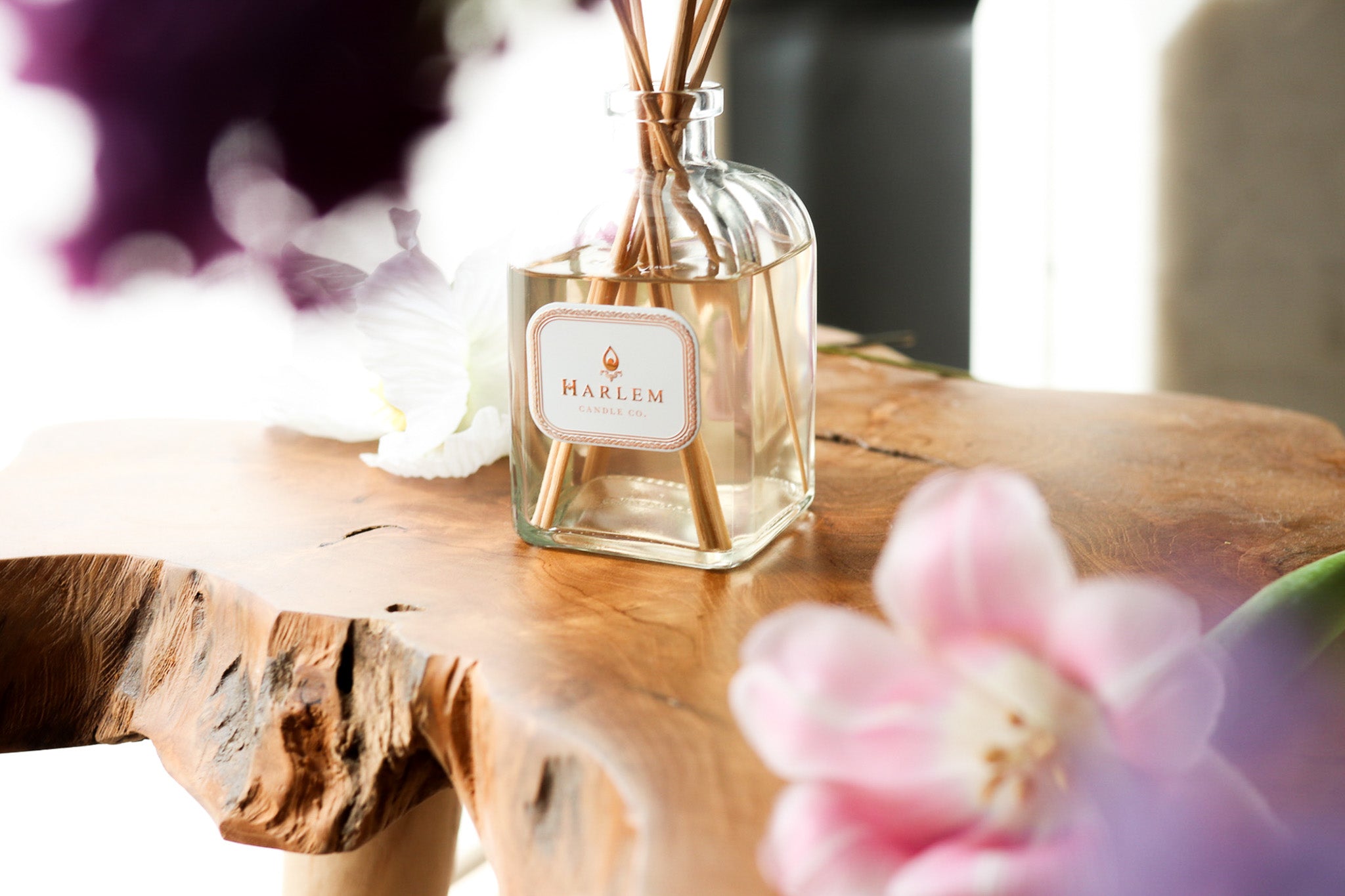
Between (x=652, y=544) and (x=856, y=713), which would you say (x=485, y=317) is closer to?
(x=652, y=544)

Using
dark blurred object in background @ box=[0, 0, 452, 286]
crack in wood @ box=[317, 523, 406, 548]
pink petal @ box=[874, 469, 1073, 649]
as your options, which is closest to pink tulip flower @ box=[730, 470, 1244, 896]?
pink petal @ box=[874, 469, 1073, 649]

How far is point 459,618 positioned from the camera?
495mm

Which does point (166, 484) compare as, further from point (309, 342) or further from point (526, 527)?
point (526, 527)

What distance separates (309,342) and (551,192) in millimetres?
225

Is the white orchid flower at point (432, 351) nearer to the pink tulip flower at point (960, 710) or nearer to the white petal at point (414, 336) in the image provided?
the white petal at point (414, 336)

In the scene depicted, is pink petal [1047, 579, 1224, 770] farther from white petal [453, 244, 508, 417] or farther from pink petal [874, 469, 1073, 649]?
white petal [453, 244, 508, 417]

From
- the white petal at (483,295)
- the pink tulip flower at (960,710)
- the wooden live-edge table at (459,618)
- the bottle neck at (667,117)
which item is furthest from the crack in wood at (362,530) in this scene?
the pink tulip flower at (960,710)

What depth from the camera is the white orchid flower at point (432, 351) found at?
62 cm

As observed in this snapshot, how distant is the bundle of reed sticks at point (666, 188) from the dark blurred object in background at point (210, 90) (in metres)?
0.31

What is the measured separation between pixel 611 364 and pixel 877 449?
0.85ft

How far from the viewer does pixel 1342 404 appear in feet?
4.17

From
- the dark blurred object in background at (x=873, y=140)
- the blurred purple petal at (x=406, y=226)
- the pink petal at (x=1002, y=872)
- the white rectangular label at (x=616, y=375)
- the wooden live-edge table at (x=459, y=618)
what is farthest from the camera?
the dark blurred object in background at (x=873, y=140)

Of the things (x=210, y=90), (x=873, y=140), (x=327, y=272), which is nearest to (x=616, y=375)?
(x=327, y=272)

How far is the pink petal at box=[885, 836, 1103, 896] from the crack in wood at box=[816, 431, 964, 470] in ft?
1.35
